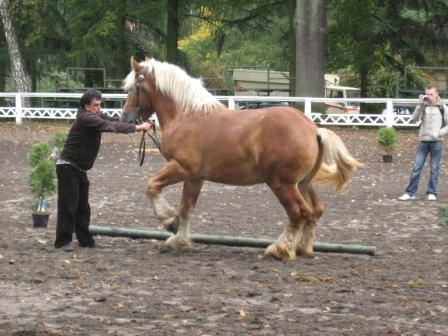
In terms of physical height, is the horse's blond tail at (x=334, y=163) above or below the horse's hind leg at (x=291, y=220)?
above

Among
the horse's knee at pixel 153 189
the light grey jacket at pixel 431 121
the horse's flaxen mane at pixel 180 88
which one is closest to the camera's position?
the horse's knee at pixel 153 189

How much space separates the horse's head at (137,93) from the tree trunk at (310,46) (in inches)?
737

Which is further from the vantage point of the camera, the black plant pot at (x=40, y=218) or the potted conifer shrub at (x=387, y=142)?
the potted conifer shrub at (x=387, y=142)

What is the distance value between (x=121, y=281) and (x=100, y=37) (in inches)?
1234

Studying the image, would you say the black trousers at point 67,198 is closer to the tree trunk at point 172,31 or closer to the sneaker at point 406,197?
the sneaker at point 406,197

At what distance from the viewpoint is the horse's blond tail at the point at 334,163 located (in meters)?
9.87

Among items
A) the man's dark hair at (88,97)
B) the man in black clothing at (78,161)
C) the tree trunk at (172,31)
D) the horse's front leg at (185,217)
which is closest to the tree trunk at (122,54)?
the tree trunk at (172,31)

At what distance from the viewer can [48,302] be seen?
7414mm

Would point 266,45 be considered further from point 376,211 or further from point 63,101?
point 376,211

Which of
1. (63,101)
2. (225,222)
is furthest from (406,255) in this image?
(63,101)

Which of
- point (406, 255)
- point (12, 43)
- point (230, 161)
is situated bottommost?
point (406, 255)

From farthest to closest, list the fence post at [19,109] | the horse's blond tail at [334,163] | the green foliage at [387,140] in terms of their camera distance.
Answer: the fence post at [19,109]
the green foliage at [387,140]
the horse's blond tail at [334,163]

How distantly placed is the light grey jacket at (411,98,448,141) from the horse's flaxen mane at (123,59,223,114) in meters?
5.61

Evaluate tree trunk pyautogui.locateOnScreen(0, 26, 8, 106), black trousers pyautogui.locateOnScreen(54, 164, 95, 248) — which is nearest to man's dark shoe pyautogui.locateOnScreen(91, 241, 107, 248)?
black trousers pyautogui.locateOnScreen(54, 164, 95, 248)
